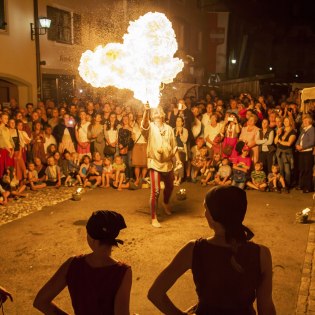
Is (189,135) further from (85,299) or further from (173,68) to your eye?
(85,299)

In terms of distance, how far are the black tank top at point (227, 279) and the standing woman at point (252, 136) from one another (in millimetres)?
8538

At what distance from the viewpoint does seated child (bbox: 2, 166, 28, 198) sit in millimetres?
9727

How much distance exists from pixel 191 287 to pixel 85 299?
303 cm

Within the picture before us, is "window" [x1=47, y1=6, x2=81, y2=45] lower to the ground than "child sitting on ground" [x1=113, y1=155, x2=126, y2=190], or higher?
higher

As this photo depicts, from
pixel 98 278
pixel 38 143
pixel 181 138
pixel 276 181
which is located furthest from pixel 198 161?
pixel 98 278

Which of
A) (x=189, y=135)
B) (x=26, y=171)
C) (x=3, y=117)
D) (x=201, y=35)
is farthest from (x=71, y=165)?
(x=201, y=35)

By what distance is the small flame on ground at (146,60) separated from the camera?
7145 mm

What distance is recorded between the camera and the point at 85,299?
2418 mm

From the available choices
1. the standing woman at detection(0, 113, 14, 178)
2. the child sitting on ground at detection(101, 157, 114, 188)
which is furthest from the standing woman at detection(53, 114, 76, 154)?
the standing woman at detection(0, 113, 14, 178)

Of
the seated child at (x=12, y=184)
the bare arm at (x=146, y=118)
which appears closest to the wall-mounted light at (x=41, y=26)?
the seated child at (x=12, y=184)

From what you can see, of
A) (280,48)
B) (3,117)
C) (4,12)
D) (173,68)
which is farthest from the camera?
(280,48)

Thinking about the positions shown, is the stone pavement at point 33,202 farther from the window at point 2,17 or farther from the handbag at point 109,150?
the window at point 2,17

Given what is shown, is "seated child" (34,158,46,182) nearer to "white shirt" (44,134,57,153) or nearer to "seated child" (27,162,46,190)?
"seated child" (27,162,46,190)

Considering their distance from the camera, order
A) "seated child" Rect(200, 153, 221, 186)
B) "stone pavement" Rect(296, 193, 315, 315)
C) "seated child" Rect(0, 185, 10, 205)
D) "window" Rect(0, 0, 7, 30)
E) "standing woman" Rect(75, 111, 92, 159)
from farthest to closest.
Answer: "window" Rect(0, 0, 7, 30) < "standing woman" Rect(75, 111, 92, 159) < "seated child" Rect(200, 153, 221, 186) < "seated child" Rect(0, 185, 10, 205) < "stone pavement" Rect(296, 193, 315, 315)
